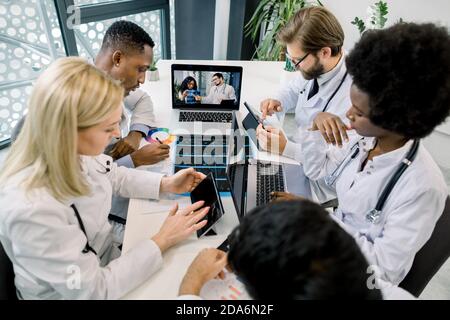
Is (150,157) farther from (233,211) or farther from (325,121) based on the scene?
(325,121)

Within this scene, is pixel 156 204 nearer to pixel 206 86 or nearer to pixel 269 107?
pixel 206 86

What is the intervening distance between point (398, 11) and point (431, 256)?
221 cm

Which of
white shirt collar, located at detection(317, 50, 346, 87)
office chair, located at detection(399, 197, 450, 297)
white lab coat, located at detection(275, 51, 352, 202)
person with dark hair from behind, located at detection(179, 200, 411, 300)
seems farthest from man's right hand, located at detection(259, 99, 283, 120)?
person with dark hair from behind, located at detection(179, 200, 411, 300)

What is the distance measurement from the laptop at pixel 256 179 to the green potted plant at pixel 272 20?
1503 mm

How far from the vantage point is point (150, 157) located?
1445 mm

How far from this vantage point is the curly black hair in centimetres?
82

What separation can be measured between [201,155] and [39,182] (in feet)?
2.50

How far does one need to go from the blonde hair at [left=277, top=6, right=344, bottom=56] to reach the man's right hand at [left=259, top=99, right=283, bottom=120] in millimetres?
354

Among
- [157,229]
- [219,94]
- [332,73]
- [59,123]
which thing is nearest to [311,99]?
[332,73]

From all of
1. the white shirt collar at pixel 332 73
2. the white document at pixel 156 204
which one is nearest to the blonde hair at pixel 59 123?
the white document at pixel 156 204

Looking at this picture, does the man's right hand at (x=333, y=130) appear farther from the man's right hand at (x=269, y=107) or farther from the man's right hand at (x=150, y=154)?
the man's right hand at (x=150, y=154)

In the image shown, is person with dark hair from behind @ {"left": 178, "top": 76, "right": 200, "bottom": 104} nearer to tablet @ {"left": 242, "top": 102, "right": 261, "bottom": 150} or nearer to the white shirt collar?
tablet @ {"left": 242, "top": 102, "right": 261, "bottom": 150}

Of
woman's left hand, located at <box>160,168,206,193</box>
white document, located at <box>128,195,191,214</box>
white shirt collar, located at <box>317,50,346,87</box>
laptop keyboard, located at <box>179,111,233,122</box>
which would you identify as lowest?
white document, located at <box>128,195,191,214</box>

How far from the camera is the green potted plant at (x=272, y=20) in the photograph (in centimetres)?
274
